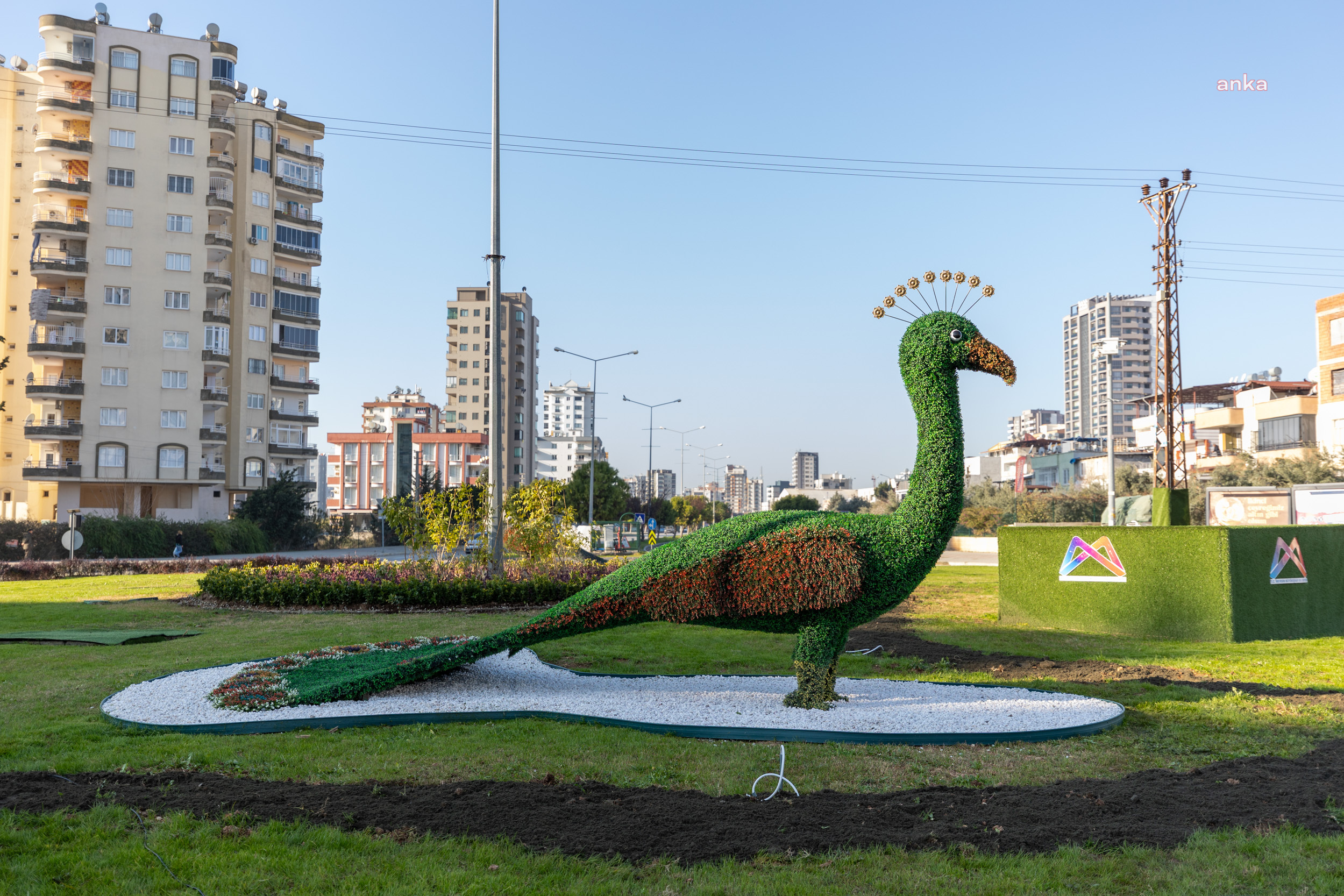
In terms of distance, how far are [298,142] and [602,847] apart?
206 ft

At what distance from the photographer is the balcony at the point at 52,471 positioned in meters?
45.8

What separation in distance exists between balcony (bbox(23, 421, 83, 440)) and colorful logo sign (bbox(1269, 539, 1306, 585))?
52.4 meters

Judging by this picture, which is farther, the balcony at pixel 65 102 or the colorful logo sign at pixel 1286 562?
the balcony at pixel 65 102

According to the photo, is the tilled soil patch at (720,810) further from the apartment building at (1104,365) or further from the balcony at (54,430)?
the apartment building at (1104,365)

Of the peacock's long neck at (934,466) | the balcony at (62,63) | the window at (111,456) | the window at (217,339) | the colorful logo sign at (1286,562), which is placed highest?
the balcony at (62,63)

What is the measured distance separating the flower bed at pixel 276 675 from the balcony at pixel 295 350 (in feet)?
163

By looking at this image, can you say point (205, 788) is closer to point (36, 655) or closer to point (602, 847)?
point (602, 847)

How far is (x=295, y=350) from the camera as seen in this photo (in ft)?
187

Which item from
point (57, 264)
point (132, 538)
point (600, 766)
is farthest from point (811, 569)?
point (57, 264)

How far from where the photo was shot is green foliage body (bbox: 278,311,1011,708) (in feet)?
26.6

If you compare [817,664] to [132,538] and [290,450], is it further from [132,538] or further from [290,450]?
[290,450]

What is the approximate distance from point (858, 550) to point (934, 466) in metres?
1.07

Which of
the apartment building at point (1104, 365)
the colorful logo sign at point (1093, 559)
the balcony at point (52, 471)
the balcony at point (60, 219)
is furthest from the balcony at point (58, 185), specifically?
the apartment building at point (1104, 365)

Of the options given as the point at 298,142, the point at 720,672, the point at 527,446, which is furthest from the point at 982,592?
the point at 527,446
